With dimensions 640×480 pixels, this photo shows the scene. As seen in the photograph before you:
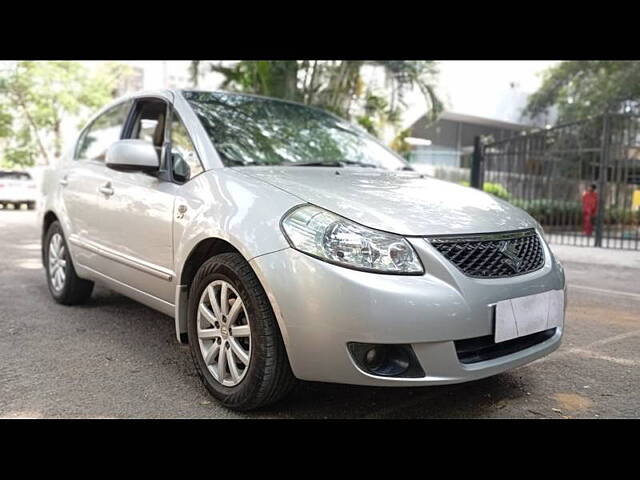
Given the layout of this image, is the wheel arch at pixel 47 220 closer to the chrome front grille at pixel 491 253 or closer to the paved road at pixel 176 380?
the paved road at pixel 176 380

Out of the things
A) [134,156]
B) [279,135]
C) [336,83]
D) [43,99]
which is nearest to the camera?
[134,156]

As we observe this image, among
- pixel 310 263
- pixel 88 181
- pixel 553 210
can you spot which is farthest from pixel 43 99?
pixel 310 263

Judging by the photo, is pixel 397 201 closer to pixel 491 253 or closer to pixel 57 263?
pixel 491 253

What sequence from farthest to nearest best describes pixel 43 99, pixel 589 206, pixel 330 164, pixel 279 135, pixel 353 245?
1. pixel 43 99
2. pixel 589 206
3. pixel 279 135
4. pixel 330 164
5. pixel 353 245

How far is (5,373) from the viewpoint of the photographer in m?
3.34

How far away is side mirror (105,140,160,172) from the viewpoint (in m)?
3.44

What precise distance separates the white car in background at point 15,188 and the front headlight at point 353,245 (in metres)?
18.7

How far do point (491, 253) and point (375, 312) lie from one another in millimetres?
650

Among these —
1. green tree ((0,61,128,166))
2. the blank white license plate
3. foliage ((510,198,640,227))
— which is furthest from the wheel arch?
green tree ((0,61,128,166))

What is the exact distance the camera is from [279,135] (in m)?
3.85

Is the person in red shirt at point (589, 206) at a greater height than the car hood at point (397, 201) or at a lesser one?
lesser

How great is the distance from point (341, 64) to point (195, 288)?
10.9 metres

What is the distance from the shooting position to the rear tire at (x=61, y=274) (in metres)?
4.75

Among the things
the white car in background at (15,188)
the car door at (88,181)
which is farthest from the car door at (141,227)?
the white car in background at (15,188)
